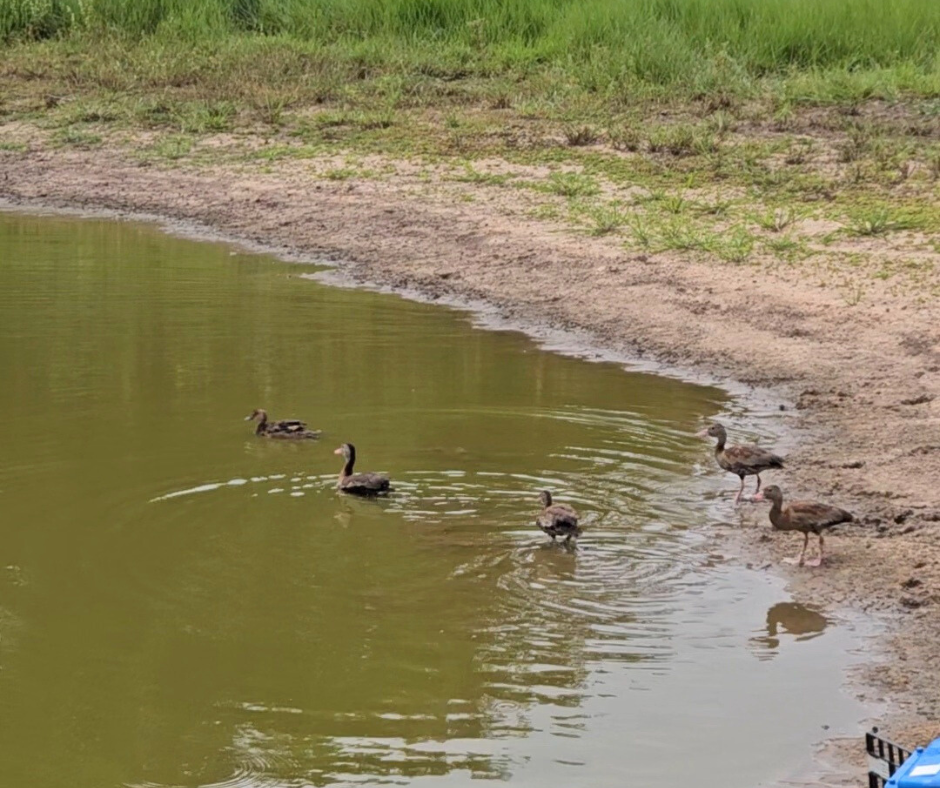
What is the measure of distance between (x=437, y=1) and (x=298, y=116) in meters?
4.28

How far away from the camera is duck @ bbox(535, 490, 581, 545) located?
8.81 metres

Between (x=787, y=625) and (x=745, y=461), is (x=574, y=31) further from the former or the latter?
(x=787, y=625)

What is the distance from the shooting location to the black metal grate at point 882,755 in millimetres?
5762

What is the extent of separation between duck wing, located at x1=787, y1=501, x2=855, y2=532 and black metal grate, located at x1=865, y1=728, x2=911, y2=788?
7.28ft

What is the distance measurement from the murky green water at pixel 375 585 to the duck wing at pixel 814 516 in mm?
428

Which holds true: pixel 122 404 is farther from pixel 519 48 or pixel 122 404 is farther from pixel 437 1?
pixel 437 1

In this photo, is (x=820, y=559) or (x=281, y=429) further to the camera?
(x=281, y=429)

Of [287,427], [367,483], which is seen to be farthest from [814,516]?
[287,427]

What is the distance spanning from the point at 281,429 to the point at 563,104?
435 inches

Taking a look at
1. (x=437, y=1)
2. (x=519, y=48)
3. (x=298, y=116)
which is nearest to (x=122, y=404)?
(x=298, y=116)

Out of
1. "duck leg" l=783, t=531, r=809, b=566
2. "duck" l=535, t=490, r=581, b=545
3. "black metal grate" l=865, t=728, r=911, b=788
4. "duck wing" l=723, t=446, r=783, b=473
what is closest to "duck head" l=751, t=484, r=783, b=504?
"duck leg" l=783, t=531, r=809, b=566

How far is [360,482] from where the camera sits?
31.9 feet

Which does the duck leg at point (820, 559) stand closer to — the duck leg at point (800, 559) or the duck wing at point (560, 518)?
the duck leg at point (800, 559)

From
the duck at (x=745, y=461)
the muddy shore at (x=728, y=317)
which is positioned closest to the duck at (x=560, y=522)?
the muddy shore at (x=728, y=317)
